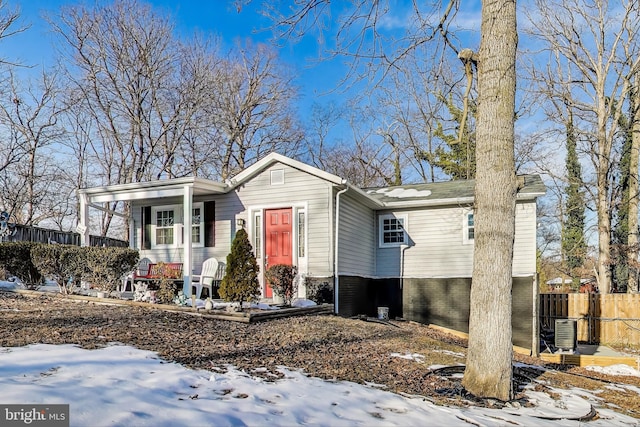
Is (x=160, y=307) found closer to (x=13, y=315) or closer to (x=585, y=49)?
(x=13, y=315)

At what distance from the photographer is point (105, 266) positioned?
939 cm

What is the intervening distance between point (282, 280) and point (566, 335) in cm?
598

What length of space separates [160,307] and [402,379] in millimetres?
4885

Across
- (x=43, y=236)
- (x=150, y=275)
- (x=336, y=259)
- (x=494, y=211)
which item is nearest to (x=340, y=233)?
(x=336, y=259)

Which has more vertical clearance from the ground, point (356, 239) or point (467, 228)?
point (467, 228)

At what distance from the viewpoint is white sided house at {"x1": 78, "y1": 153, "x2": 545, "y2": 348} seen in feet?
37.7

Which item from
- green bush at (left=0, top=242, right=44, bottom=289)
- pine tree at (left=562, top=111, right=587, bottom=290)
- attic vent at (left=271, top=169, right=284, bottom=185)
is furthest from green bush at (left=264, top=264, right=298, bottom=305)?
pine tree at (left=562, top=111, right=587, bottom=290)

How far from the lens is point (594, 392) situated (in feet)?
19.3

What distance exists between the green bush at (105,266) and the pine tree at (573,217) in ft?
50.4

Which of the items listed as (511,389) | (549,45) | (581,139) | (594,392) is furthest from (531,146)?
(511,389)

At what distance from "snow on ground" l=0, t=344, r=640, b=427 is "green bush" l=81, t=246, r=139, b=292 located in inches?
192

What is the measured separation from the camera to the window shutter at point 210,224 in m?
12.7

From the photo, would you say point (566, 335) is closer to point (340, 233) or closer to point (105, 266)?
point (340, 233)

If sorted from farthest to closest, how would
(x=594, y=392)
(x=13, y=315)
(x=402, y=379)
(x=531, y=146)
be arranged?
(x=531, y=146)
(x=13, y=315)
(x=594, y=392)
(x=402, y=379)
